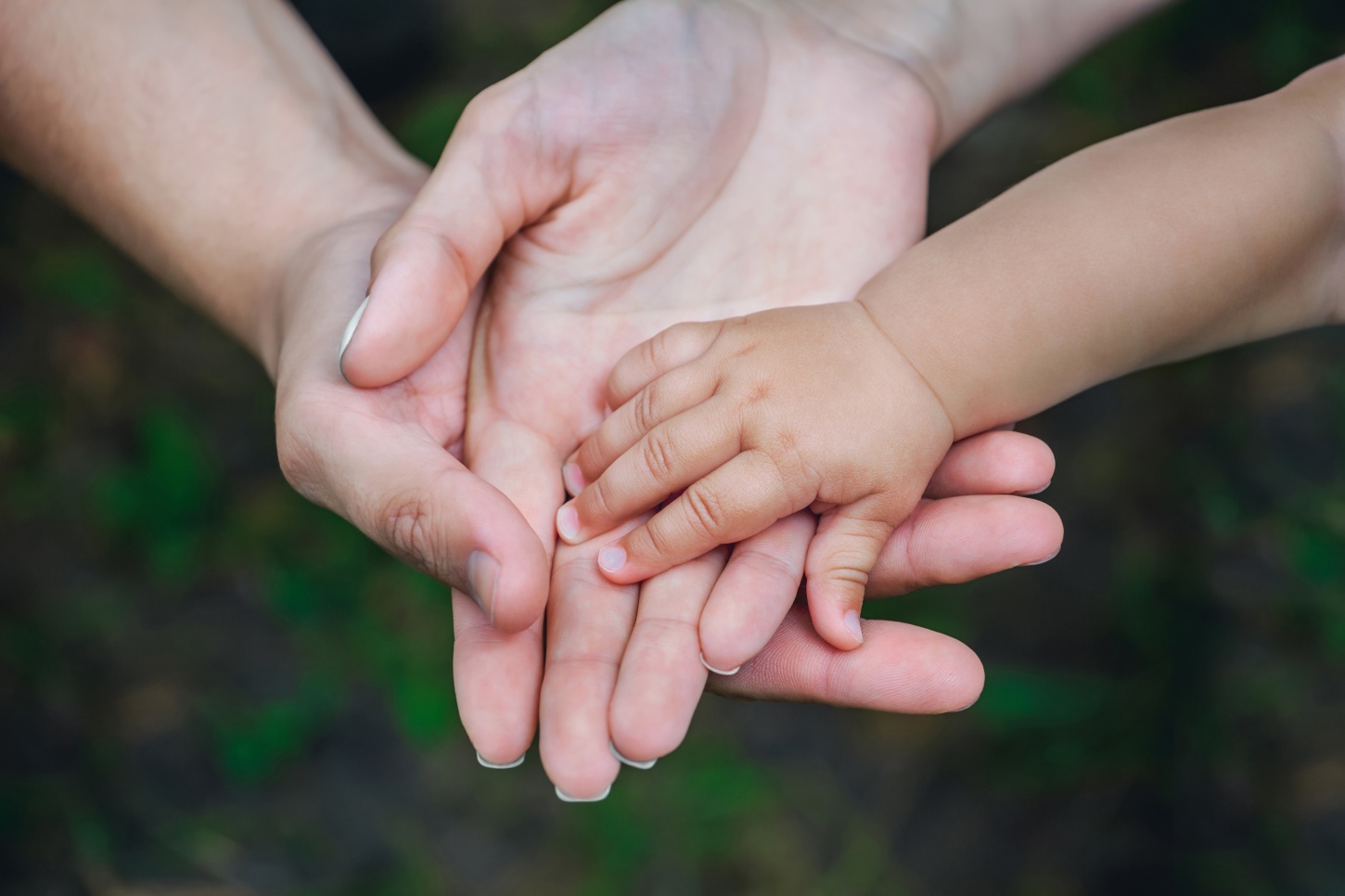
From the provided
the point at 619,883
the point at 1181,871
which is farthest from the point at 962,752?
the point at 619,883

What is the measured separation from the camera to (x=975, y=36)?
167 cm

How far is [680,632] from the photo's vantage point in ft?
3.53

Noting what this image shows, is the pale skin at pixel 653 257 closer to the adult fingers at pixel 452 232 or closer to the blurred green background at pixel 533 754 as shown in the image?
the adult fingers at pixel 452 232

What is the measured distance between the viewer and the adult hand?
106 cm

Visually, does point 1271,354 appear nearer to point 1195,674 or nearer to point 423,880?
point 1195,674

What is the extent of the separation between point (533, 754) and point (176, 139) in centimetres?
118

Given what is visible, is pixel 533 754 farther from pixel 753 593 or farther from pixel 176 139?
pixel 176 139

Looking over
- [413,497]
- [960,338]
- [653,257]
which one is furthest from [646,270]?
[413,497]

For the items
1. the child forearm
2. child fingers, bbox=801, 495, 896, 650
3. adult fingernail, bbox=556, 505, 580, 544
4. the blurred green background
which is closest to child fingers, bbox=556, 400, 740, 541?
adult fingernail, bbox=556, 505, 580, 544

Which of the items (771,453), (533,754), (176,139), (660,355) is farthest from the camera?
(533,754)

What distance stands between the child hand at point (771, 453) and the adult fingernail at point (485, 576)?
202 millimetres

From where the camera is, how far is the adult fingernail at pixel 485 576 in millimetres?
937

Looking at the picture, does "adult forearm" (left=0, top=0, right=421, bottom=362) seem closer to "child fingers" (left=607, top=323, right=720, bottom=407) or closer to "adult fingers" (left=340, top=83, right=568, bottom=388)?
"adult fingers" (left=340, top=83, right=568, bottom=388)

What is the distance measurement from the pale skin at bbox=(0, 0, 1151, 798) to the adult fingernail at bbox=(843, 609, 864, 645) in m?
0.02
